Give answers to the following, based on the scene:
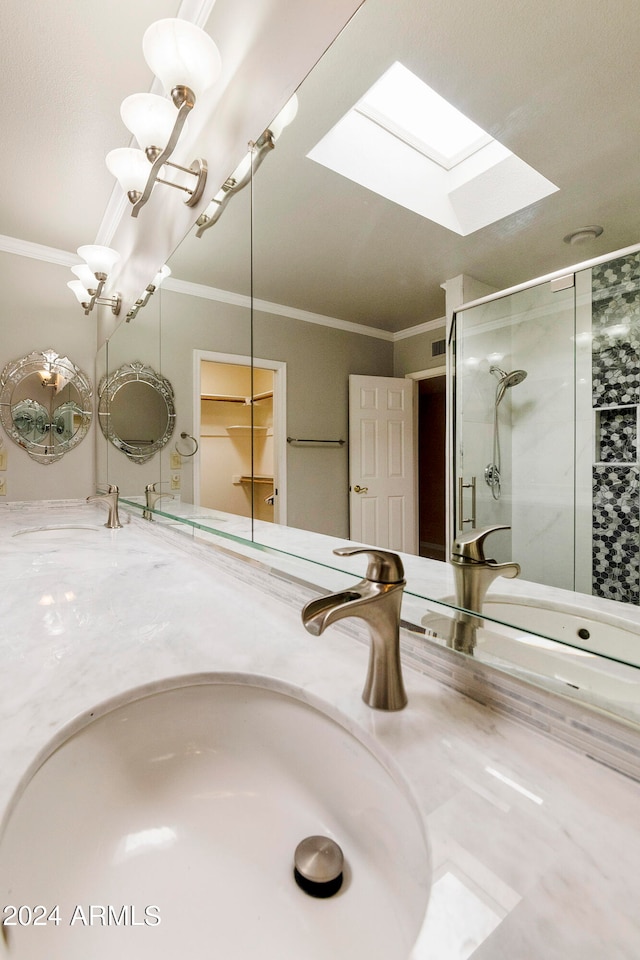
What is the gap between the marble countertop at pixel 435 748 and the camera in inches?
11.4

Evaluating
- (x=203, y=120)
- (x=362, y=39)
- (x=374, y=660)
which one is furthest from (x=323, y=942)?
(x=203, y=120)

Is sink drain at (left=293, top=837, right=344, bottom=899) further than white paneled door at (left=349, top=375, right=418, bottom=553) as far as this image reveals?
No

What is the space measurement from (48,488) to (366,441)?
2512mm

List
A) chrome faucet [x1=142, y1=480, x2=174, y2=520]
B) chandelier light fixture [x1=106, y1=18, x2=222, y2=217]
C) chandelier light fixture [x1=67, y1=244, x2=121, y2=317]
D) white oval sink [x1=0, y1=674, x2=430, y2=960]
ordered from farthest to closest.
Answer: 1. chandelier light fixture [x1=67, y1=244, x2=121, y2=317]
2. chrome faucet [x1=142, y1=480, x2=174, y2=520]
3. chandelier light fixture [x1=106, y1=18, x2=222, y2=217]
4. white oval sink [x1=0, y1=674, x2=430, y2=960]

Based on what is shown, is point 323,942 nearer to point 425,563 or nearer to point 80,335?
point 425,563

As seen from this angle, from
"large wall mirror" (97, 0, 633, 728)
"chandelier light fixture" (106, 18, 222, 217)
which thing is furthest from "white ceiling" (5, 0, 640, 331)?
"chandelier light fixture" (106, 18, 222, 217)

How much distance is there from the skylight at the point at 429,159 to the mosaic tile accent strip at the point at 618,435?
0.93 feet

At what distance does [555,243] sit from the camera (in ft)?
1.68

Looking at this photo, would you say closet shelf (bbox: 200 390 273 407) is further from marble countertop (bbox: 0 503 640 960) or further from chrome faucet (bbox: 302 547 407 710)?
chrome faucet (bbox: 302 547 407 710)

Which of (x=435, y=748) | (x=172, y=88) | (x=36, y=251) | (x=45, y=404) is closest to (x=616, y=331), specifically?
(x=435, y=748)

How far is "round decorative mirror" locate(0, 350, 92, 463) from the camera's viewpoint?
8.20ft

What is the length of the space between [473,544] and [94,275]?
95.3 inches

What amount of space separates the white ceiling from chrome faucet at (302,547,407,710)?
1.29ft

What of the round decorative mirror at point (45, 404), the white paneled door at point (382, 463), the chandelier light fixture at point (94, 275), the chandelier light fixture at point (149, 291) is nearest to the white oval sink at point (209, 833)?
the white paneled door at point (382, 463)
